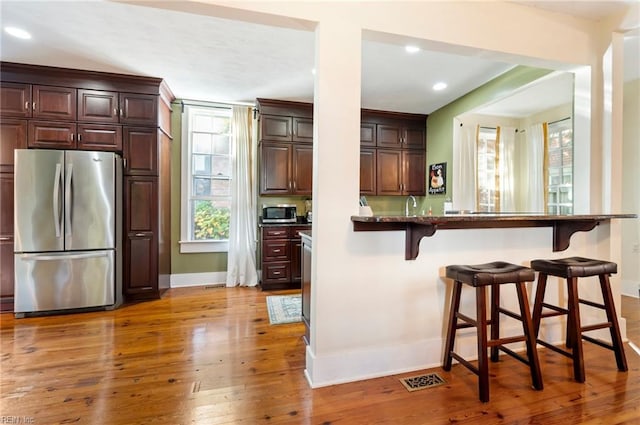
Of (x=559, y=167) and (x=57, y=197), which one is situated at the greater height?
→ (x=559, y=167)

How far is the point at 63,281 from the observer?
317 centimetres

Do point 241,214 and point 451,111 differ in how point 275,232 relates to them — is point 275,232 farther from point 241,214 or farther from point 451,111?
point 451,111

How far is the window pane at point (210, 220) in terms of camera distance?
4.51m

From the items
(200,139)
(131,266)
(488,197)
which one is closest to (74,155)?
(131,266)

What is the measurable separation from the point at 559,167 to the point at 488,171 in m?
0.80

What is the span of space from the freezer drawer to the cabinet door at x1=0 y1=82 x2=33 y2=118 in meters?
1.49

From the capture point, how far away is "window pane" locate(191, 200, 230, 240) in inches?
177

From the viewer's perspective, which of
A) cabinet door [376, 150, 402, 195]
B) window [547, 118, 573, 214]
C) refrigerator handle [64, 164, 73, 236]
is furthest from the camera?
cabinet door [376, 150, 402, 195]

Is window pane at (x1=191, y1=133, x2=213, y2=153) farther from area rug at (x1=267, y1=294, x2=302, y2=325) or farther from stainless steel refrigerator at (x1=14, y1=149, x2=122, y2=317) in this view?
area rug at (x1=267, y1=294, x2=302, y2=325)

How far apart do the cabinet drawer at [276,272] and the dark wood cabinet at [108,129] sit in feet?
4.26

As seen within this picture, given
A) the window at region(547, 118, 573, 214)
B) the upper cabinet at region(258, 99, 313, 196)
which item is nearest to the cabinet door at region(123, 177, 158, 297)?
the upper cabinet at region(258, 99, 313, 196)

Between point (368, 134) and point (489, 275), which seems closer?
point (489, 275)

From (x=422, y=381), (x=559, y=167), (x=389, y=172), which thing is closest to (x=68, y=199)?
(x=422, y=381)

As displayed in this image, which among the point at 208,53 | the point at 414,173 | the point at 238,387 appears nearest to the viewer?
the point at 238,387
